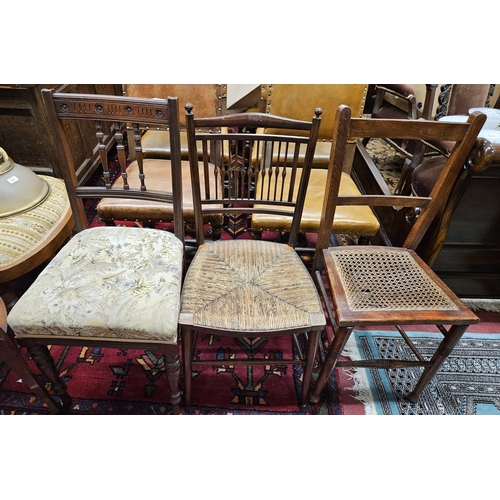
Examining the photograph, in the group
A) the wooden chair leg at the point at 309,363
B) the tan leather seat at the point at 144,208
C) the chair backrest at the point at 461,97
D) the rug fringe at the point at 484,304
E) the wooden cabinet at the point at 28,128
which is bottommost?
the rug fringe at the point at 484,304

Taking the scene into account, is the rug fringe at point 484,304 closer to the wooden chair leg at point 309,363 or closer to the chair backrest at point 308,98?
the wooden chair leg at point 309,363

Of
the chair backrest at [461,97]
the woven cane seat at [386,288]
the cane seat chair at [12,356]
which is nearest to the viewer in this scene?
the cane seat chair at [12,356]

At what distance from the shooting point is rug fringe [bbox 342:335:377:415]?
142 centimetres

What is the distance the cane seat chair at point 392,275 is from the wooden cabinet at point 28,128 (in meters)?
1.68

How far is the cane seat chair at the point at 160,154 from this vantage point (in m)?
1.56

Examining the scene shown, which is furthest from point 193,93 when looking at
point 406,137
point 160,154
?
point 406,137

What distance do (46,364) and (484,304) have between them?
2139 millimetres

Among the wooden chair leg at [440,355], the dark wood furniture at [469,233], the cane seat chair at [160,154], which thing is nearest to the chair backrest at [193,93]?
the cane seat chair at [160,154]

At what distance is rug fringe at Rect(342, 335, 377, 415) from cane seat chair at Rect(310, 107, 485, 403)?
0.17 m

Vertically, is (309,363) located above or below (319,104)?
below

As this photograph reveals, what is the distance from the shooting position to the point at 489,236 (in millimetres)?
1650

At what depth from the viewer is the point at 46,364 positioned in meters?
1.15

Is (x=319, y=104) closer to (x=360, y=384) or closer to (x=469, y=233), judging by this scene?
(x=469, y=233)

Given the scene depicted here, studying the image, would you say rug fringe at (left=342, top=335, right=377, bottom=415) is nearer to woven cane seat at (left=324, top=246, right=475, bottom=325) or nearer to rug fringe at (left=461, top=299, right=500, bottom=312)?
woven cane seat at (left=324, top=246, right=475, bottom=325)
